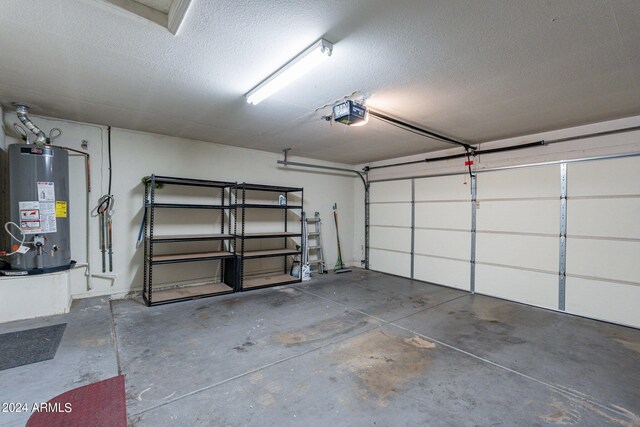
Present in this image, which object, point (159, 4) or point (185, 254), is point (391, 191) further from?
point (159, 4)

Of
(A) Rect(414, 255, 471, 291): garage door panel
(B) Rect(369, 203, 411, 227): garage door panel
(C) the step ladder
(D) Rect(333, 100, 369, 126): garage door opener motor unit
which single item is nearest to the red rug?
(D) Rect(333, 100, 369, 126): garage door opener motor unit

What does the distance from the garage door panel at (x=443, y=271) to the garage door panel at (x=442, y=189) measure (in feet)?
3.72

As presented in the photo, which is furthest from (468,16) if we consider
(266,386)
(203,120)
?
(203,120)

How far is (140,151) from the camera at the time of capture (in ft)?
13.8

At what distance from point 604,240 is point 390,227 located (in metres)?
3.24

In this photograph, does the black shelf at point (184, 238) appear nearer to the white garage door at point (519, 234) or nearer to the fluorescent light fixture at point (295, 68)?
the fluorescent light fixture at point (295, 68)

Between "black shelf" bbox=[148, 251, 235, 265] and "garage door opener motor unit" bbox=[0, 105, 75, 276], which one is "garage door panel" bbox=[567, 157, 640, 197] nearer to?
"black shelf" bbox=[148, 251, 235, 265]

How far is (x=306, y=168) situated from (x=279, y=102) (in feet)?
9.66

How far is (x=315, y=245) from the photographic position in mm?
6109

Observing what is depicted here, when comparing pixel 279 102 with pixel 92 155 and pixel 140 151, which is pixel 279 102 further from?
pixel 92 155

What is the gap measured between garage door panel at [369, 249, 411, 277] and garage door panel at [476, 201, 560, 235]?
1583 millimetres

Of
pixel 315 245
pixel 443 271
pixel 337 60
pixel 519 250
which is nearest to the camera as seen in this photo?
pixel 337 60

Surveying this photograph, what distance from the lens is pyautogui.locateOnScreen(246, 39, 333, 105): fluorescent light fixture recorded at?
1947 mm

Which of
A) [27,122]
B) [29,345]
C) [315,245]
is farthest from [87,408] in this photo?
[315,245]
